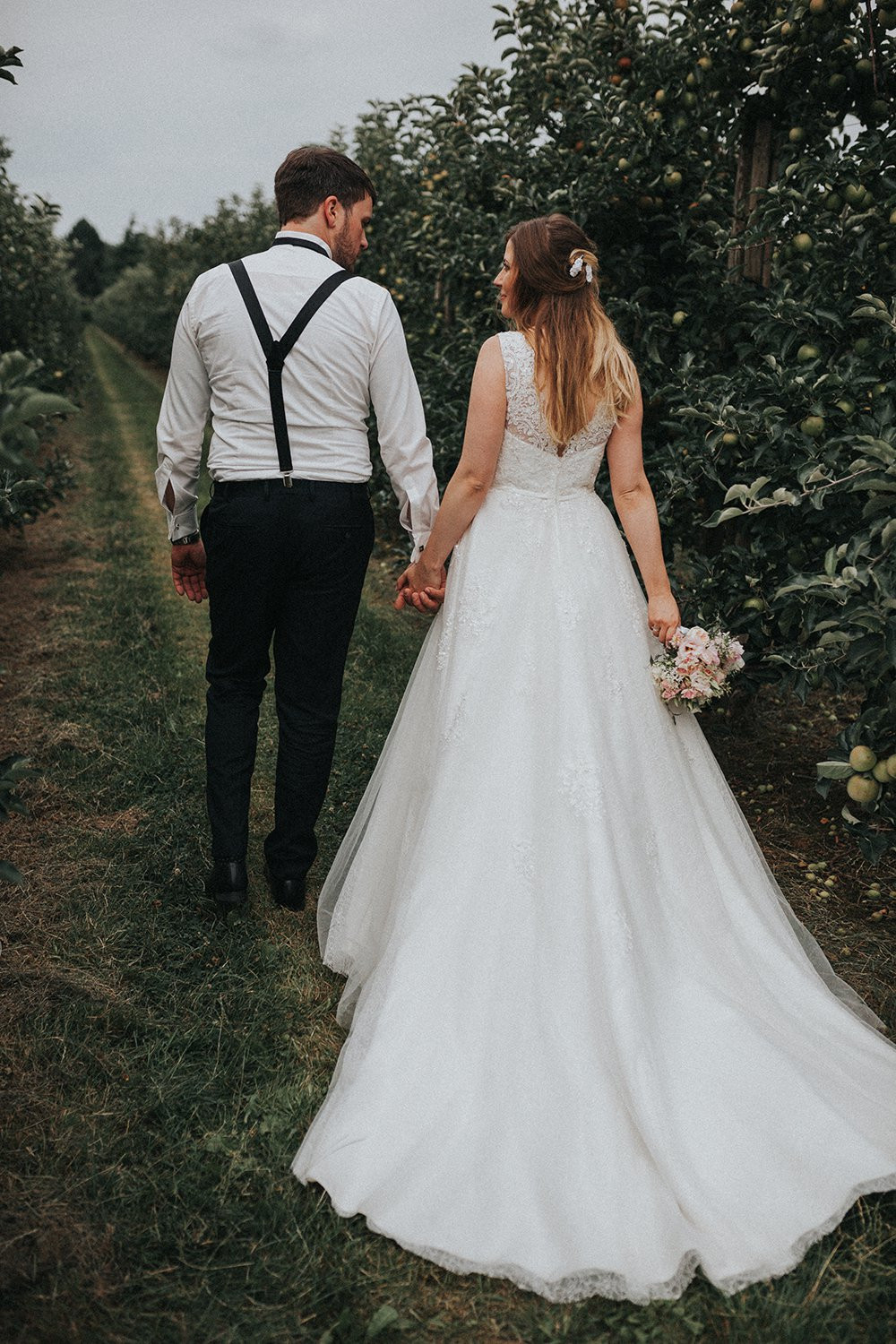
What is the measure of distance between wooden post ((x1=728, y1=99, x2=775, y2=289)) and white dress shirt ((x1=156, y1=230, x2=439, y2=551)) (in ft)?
5.77

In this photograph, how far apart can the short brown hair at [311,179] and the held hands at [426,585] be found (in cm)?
102

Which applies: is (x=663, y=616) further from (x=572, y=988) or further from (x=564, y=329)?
(x=572, y=988)

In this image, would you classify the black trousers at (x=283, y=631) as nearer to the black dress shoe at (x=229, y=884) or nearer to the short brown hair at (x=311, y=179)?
the black dress shoe at (x=229, y=884)

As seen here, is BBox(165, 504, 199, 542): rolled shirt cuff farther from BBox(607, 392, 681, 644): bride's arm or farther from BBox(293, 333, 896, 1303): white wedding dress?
BBox(607, 392, 681, 644): bride's arm

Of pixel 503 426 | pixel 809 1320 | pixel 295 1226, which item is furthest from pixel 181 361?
pixel 809 1320

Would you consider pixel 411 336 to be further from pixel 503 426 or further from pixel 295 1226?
pixel 295 1226

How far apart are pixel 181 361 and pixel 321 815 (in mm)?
1786

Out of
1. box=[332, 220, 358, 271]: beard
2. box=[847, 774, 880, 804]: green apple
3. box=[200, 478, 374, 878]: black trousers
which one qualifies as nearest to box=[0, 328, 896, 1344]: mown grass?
box=[200, 478, 374, 878]: black trousers

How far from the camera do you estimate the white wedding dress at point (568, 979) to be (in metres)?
1.94

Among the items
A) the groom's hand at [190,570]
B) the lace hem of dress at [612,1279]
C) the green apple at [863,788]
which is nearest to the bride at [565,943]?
the lace hem of dress at [612,1279]

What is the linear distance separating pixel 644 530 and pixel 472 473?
51 cm

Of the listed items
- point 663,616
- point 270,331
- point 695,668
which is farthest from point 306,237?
point 695,668

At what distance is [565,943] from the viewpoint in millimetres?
2309

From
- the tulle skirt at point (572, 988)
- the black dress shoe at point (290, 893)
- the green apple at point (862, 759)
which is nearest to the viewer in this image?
the tulle skirt at point (572, 988)
